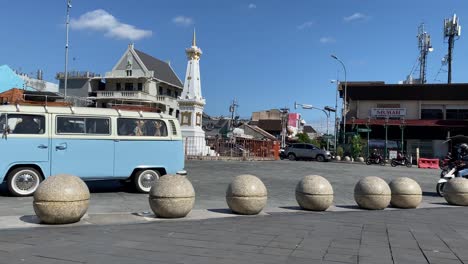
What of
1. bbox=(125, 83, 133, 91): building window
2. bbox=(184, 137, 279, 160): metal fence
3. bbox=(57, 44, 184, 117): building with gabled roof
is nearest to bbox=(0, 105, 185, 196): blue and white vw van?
bbox=(184, 137, 279, 160): metal fence

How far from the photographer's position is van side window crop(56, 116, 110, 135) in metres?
12.3

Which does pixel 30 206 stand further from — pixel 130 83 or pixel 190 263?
pixel 130 83

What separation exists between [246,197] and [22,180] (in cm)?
580

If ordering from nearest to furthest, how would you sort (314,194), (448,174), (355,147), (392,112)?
(314,194), (448,174), (355,147), (392,112)

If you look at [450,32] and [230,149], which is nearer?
[230,149]

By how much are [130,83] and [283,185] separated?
58.5 metres

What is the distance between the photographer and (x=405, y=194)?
11.4 m

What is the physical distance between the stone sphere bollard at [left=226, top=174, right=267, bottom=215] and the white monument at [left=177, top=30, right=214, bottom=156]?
26.3 meters

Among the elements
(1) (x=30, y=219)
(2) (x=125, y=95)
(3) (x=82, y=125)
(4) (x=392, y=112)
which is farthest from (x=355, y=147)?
(1) (x=30, y=219)

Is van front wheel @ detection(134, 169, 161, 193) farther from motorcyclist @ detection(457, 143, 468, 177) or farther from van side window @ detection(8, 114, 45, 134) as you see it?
motorcyclist @ detection(457, 143, 468, 177)

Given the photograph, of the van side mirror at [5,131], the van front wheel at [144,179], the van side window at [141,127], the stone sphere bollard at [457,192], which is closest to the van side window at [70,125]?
the van side window at [141,127]

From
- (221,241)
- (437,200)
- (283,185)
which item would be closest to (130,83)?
(283,185)

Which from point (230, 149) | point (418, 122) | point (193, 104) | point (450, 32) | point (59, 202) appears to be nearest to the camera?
point (59, 202)

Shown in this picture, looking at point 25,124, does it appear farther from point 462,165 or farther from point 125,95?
point 125,95
